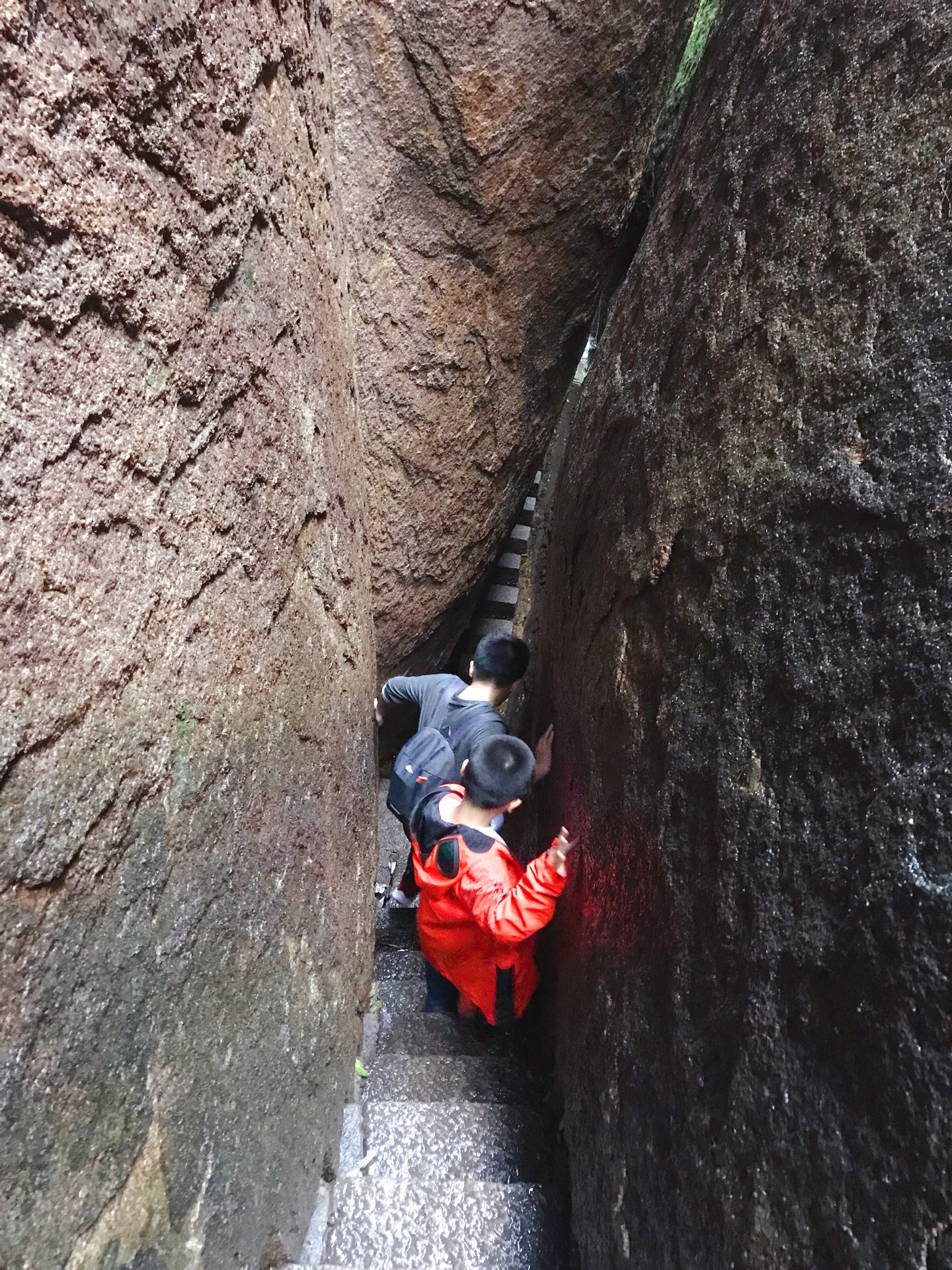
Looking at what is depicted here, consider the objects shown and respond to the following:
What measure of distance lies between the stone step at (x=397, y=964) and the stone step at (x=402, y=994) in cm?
5

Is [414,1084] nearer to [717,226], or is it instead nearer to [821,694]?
[821,694]

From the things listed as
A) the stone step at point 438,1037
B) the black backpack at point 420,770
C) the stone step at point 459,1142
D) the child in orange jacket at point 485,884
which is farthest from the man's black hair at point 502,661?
the stone step at point 459,1142

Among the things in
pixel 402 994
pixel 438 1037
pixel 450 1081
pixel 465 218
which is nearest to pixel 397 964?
pixel 402 994

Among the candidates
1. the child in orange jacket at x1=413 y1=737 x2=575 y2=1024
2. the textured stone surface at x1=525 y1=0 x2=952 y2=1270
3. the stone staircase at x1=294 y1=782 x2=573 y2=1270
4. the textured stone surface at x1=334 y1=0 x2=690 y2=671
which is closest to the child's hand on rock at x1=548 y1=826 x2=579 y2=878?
the child in orange jacket at x1=413 y1=737 x2=575 y2=1024

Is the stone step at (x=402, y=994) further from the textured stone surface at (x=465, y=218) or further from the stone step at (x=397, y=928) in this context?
the textured stone surface at (x=465, y=218)

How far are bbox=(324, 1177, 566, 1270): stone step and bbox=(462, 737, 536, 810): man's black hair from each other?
Answer: 111 centimetres

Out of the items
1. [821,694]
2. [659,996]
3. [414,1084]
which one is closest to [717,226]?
[821,694]

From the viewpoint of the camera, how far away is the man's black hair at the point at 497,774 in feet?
7.94

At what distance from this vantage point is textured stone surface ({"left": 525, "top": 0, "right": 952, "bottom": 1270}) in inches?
36.8

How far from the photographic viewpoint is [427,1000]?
3.18 metres

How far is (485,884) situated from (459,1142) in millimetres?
896

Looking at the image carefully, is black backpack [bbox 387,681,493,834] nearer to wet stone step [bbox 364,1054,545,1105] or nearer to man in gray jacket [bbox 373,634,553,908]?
man in gray jacket [bbox 373,634,553,908]

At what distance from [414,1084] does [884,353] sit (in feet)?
8.86

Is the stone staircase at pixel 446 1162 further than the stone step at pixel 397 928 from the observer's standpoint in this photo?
No
